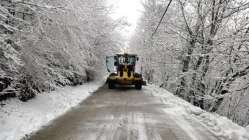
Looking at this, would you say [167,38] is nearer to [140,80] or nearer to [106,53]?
[140,80]

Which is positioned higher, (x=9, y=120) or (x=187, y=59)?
(x=187, y=59)

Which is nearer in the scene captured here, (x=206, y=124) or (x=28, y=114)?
(x=206, y=124)

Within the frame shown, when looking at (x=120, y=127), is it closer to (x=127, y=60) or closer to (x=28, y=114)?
(x=28, y=114)

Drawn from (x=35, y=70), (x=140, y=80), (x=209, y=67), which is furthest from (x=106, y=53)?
(x=35, y=70)

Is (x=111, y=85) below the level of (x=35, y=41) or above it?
below

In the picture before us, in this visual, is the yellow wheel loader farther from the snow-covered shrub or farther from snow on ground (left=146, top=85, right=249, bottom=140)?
snow on ground (left=146, top=85, right=249, bottom=140)

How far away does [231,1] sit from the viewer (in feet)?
55.7

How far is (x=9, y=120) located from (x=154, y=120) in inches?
172

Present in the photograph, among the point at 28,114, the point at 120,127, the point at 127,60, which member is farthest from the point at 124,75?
the point at 120,127

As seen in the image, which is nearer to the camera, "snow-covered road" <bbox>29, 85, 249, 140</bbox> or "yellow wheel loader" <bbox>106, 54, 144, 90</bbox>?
"snow-covered road" <bbox>29, 85, 249, 140</bbox>

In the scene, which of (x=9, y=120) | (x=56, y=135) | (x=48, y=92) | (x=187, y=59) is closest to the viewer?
(x=56, y=135)

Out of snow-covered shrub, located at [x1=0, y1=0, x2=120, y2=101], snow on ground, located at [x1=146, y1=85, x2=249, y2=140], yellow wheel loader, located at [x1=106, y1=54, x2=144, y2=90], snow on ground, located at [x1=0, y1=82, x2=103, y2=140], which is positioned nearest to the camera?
snow on ground, located at [x1=0, y1=82, x2=103, y2=140]

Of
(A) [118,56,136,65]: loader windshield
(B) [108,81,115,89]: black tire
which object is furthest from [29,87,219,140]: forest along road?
(A) [118,56,136,65]: loader windshield

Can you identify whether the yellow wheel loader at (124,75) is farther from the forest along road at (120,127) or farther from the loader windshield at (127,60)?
the forest along road at (120,127)
